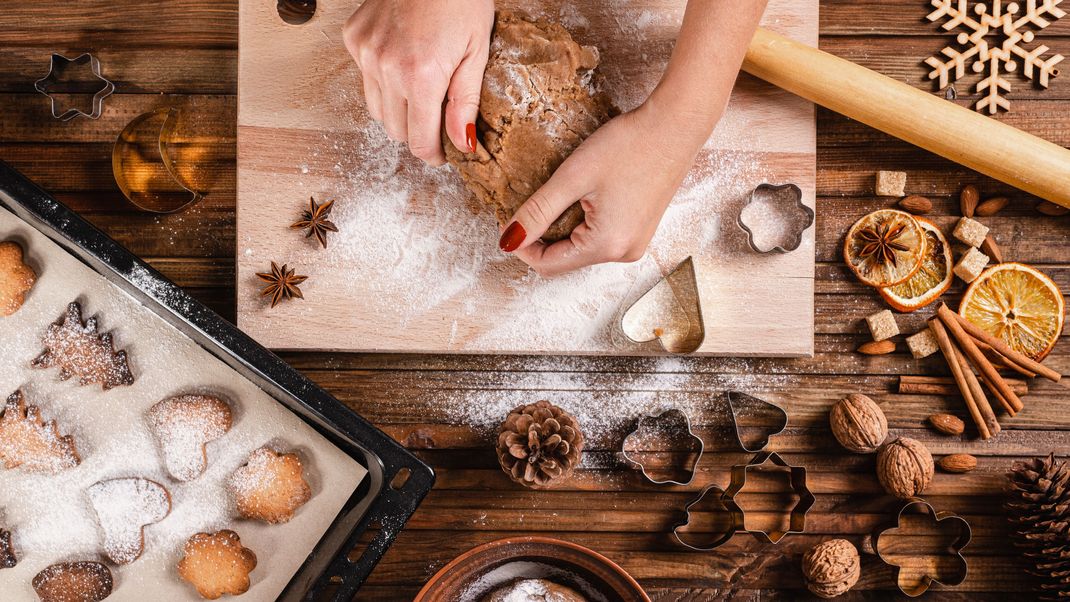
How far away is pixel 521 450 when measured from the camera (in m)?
1.60

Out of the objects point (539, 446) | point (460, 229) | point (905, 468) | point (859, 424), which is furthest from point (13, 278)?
point (905, 468)

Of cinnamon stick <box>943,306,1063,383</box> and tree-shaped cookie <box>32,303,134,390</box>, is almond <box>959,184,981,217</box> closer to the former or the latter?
cinnamon stick <box>943,306,1063,383</box>

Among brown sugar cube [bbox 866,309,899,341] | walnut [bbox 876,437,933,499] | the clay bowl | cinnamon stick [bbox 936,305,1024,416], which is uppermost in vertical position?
cinnamon stick [bbox 936,305,1024,416]

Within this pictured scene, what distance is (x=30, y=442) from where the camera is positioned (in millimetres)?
1538

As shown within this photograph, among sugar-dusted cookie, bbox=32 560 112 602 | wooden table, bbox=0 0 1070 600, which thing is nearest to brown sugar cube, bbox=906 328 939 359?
wooden table, bbox=0 0 1070 600

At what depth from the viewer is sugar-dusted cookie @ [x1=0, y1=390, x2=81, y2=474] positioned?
154 cm

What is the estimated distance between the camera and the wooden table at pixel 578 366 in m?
1.75

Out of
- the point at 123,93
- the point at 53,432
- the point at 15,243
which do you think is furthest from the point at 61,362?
the point at 123,93

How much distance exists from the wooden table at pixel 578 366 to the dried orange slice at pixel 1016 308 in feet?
0.25

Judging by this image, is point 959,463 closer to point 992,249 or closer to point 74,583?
Answer: point 992,249

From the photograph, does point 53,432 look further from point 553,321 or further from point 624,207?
point 624,207

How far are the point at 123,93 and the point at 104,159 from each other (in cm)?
18

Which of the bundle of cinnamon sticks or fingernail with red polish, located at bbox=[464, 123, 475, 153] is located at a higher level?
the bundle of cinnamon sticks

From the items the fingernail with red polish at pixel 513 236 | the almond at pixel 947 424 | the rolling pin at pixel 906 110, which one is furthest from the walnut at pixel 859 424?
the fingernail with red polish at pixel 513 236
